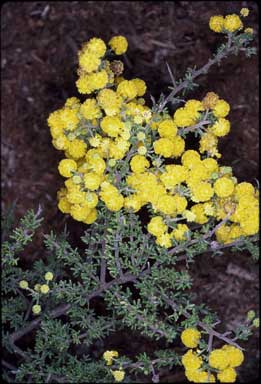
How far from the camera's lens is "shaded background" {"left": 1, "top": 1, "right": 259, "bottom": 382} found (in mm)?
3625

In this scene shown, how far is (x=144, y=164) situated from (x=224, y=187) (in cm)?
35

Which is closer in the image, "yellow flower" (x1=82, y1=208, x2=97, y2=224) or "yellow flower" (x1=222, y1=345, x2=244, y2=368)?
"yellow flower" (x1=222, y1=345, x2=244, y2=368)

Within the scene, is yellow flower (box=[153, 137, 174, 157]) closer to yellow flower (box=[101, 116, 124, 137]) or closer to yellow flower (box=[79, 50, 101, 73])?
yellow flower (box=[101, 116, 124, 137])

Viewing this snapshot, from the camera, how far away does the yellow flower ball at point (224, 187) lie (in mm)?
2330

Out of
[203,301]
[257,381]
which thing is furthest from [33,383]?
[257,381]

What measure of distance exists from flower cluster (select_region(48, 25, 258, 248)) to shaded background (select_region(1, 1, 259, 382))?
114 centimetres

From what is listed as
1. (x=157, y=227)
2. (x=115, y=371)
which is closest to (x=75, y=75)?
(x=157, y=227)

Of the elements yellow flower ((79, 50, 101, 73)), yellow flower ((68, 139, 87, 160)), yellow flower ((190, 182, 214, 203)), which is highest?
yellow flower ((79, 50, 101, 73))

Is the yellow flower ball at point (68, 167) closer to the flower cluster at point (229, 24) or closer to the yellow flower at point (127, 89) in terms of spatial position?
the yellow flower at point (127, 89)

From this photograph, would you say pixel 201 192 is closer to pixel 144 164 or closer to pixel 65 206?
pixel 144 164

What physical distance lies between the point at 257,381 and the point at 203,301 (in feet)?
1.93

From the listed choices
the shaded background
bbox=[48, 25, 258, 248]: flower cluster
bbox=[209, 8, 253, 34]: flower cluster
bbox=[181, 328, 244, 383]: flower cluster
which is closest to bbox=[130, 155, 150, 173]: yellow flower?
bbox=[48, 25, 258, 248]: flower cluster

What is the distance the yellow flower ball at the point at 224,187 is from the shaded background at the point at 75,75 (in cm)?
127

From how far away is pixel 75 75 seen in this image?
3.73 metres
